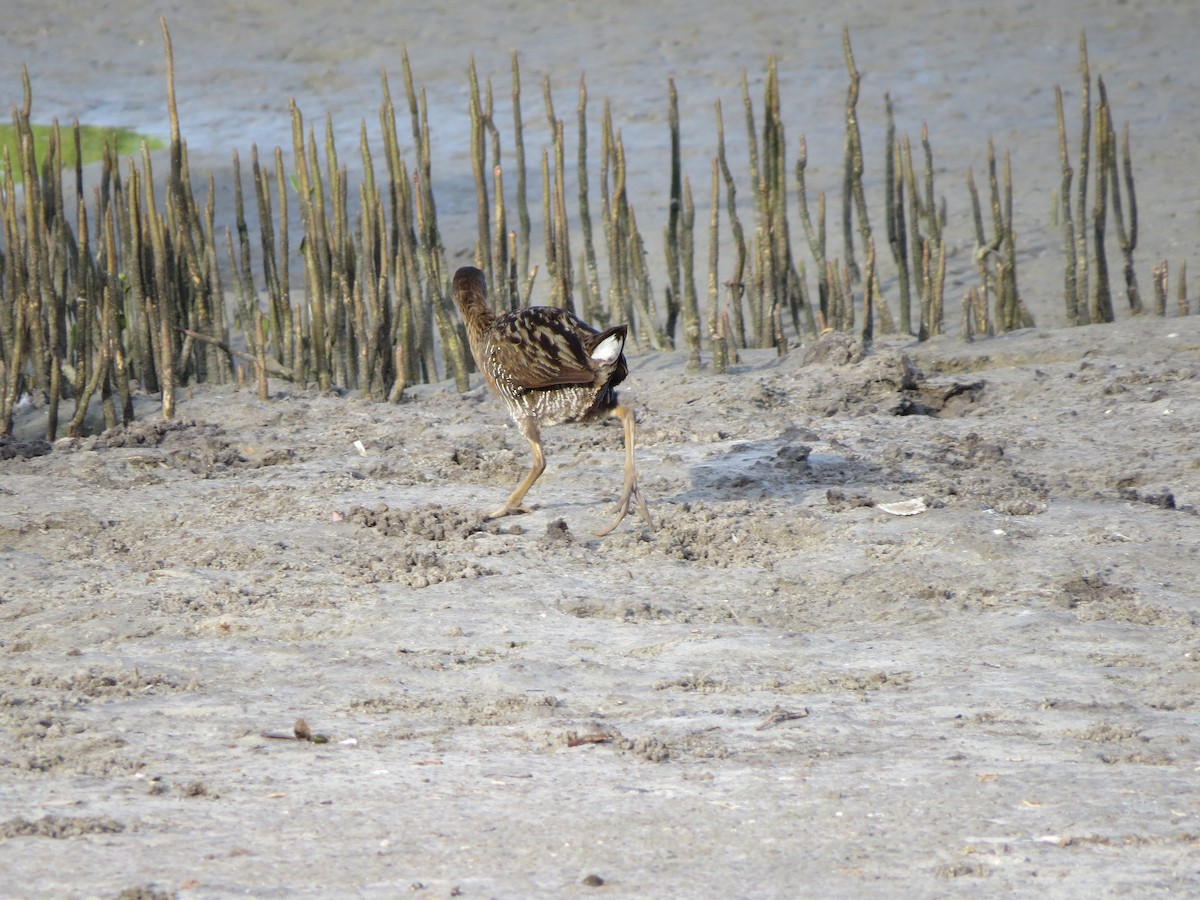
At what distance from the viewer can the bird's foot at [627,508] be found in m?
5.19

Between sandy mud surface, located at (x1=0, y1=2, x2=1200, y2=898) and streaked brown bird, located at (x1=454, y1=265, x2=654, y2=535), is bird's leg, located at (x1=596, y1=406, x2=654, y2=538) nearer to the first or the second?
streaked brown bird, located at (x1=454, y1=265, x2=654, y2=535)

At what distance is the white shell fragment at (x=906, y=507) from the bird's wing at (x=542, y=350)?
3.69ft

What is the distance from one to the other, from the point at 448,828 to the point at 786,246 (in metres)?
5.23

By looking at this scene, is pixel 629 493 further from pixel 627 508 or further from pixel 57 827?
pixel 57 827

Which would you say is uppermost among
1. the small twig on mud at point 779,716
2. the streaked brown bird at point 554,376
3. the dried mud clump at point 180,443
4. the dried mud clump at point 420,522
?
the streaked brown bird at point 554,376

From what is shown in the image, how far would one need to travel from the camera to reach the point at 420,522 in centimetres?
527

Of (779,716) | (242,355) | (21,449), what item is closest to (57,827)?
(779,716)

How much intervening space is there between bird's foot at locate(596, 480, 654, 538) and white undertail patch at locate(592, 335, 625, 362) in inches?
17.7

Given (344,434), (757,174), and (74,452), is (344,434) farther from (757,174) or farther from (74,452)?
(757,174)

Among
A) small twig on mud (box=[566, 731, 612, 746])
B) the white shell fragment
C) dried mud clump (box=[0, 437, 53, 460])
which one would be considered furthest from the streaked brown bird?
dried mud clump (box=[0, 437, 53, 460])

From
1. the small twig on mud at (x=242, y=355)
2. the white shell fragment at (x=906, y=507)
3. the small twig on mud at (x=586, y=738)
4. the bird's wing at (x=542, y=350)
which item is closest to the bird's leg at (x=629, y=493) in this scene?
the bird's wing at (x=542, y=350)

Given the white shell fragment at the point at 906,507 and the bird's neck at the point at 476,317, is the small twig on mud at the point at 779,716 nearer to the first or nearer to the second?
the white shell fragment at the point at 906,507

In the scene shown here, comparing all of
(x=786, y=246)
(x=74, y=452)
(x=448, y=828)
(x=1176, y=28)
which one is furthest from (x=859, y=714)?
(x=1176, y=28)

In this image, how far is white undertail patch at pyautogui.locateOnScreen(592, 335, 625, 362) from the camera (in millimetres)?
5280
